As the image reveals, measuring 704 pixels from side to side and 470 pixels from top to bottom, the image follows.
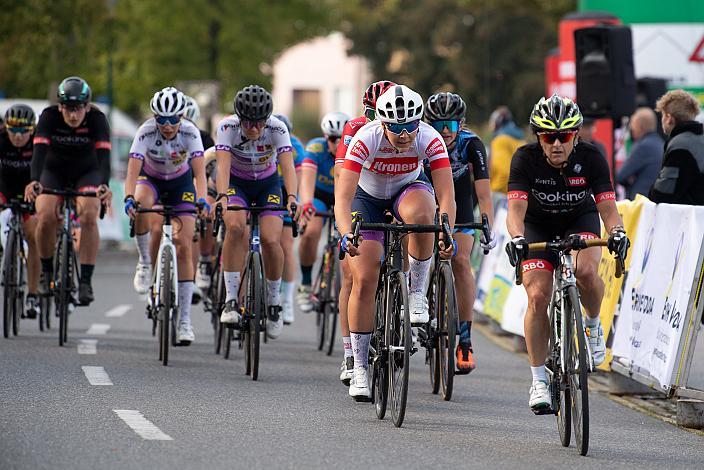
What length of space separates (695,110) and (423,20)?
5491 centimetres

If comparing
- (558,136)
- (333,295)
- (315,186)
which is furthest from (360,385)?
(315,186)

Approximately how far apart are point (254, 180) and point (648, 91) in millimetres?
9870

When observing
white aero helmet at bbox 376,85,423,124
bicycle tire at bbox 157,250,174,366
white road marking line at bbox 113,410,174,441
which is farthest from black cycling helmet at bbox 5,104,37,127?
white aero helmet at bbox 376,85,423,124

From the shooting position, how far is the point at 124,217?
30.8 m

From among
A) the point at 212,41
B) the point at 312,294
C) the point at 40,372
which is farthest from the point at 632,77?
the point at 212,41

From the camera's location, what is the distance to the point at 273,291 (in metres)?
12.7

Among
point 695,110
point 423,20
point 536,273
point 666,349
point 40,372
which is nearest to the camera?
point 536,273

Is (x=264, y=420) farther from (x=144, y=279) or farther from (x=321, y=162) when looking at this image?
(x=321, y=162)

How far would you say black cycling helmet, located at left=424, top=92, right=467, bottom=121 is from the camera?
37.8 feet

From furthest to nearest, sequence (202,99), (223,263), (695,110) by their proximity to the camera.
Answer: (202,99) < (695,110) < (223,263)

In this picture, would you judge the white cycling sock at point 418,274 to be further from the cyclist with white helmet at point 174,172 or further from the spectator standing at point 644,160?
the spectator standing at point 644,160

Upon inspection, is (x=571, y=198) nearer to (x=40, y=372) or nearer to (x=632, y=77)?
(x=40, y=372)

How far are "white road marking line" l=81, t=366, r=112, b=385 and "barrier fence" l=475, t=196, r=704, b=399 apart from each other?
3777 mm

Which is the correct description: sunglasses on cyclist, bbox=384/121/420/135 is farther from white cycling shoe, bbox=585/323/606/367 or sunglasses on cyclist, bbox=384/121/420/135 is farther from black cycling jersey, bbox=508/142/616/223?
white cycling shoe, bbox=585/323/606/367
